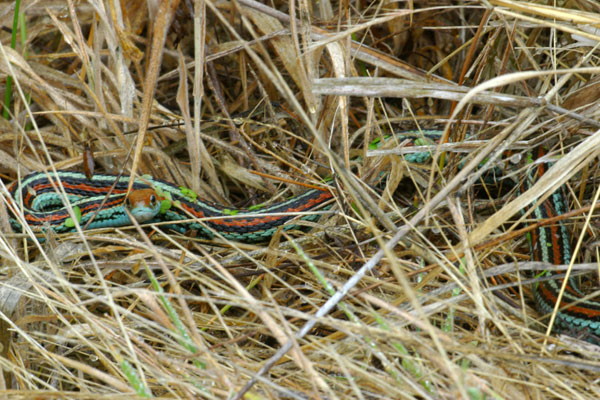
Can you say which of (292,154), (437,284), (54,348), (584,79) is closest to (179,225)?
(292,154)

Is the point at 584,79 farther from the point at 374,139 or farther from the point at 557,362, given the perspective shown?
the point at 557,362

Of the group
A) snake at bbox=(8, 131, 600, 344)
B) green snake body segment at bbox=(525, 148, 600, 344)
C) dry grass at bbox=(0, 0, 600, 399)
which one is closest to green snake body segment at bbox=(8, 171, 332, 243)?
snake at bbox=(8, 131, 600, 344)

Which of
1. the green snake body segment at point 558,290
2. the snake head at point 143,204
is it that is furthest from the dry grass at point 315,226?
the snake head at point 143,204

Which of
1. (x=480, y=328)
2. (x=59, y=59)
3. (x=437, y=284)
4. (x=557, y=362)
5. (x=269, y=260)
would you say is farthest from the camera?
(x=59, y=59)

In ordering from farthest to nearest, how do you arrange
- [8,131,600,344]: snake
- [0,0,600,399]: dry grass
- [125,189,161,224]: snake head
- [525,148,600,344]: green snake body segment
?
1. [125,189,161,224]: snake head
2. [8,131,600,344]: snake
3. [525,148,600,344]: green snake body segment
4. [0,0,600,399]: dry grass

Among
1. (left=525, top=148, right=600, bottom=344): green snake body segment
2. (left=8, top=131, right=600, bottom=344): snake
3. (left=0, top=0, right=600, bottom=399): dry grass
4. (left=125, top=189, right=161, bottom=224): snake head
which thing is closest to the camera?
(left=0, top=0, right=600, bottom=399): dry grass

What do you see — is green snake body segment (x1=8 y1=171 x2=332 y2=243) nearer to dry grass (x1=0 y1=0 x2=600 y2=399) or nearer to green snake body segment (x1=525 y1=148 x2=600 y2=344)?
dry grass (x1=0 y1=0 x2=600 y2=399)

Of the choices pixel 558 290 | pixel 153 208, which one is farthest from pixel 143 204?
pixel 558 290

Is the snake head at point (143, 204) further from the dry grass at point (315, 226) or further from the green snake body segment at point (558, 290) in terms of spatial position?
the green snake body segment at point (558, 290)
